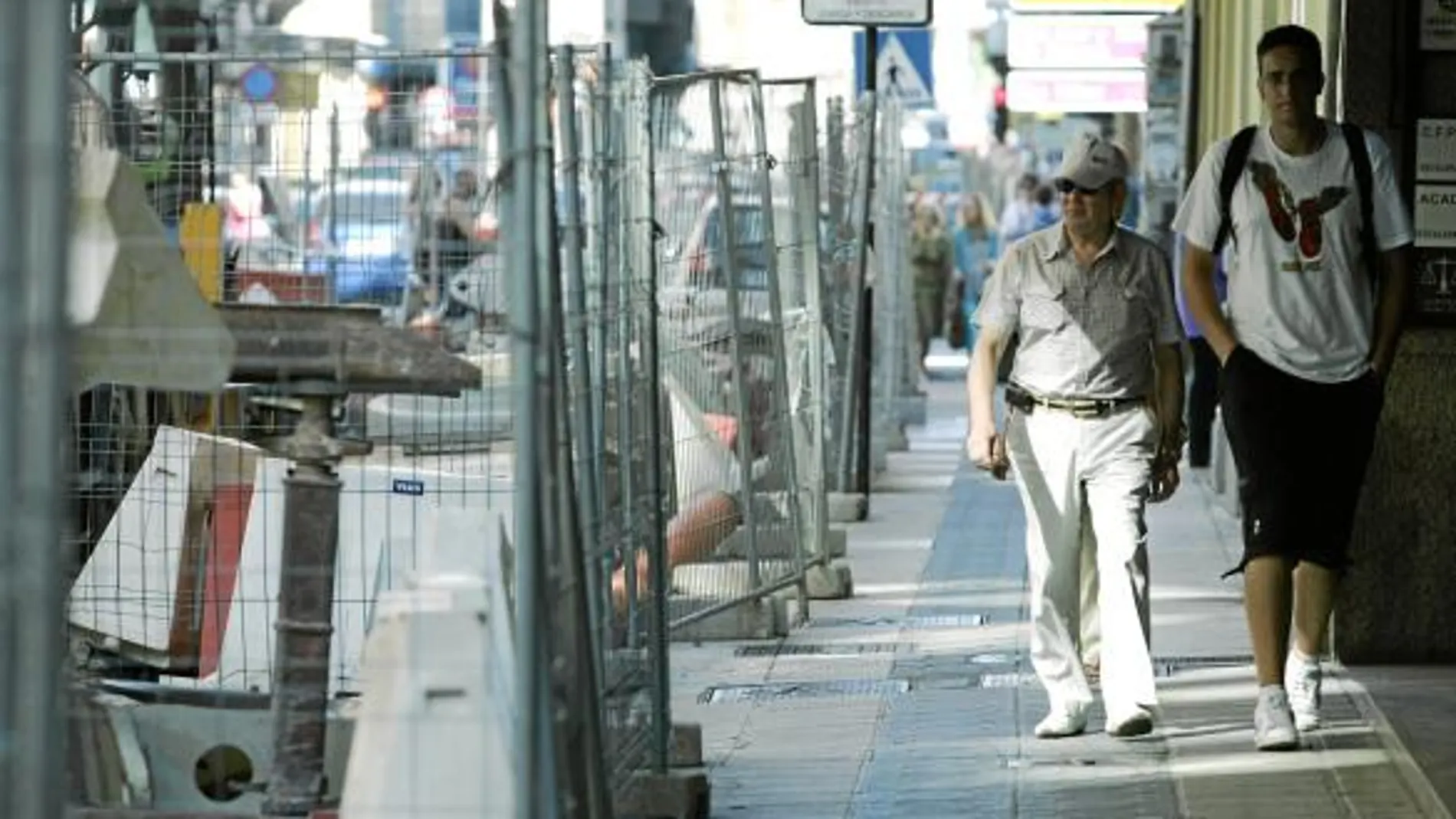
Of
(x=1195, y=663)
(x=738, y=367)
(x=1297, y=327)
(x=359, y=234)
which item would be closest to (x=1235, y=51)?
(x=738, y=367)

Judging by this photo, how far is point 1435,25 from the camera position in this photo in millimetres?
11594

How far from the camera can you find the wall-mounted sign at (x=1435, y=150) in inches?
458

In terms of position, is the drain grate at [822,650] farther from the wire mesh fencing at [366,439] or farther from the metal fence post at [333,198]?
the metal fence post at [333,198]

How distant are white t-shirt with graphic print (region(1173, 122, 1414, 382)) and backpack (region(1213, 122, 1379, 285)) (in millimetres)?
14

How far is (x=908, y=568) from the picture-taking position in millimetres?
16281

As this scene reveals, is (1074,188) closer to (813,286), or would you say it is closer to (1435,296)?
(1435,296)

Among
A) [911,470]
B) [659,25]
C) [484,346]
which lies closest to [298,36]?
[484,346]

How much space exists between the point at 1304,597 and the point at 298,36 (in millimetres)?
3766

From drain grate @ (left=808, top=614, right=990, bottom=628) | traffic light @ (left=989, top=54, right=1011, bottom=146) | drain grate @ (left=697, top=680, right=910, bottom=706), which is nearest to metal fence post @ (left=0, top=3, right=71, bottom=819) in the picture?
drain grate @ (left=697, top=680, right=910, bottom=706)

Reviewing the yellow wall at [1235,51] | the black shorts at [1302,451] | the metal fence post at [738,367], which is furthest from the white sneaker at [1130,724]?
the metal fence post at [738,367]

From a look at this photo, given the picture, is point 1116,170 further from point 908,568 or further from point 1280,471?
point 908,568

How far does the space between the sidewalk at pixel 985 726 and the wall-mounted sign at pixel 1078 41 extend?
55.0ft

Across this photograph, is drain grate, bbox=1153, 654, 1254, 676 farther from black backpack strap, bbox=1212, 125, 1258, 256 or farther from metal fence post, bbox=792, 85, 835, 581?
metal fence post, bbox=792, 85, 835, 581

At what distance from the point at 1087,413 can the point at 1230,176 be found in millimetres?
803
